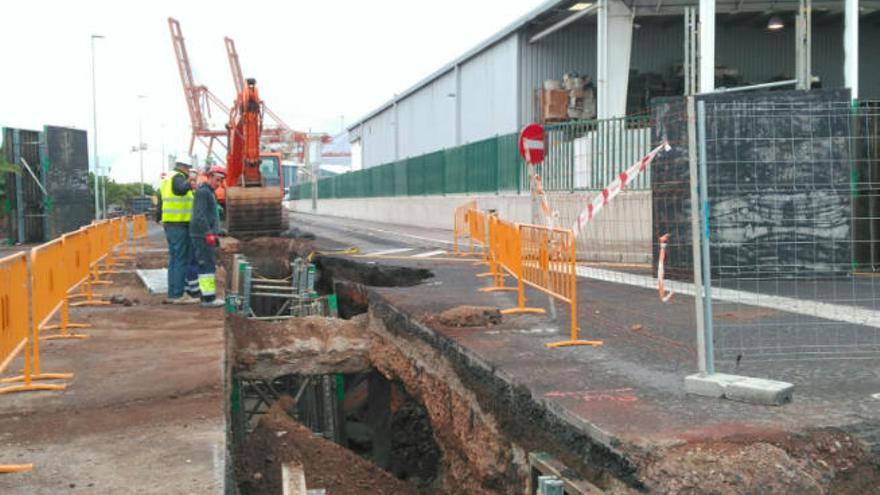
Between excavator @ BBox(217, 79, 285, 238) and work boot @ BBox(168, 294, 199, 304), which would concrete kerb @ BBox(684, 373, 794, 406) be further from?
excavator @ BBox(217, 79, 285, 238)

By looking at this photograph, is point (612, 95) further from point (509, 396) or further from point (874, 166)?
point (509, 396)

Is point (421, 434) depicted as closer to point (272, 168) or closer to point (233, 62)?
point (272, 168)

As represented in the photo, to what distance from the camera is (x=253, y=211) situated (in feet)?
70.3

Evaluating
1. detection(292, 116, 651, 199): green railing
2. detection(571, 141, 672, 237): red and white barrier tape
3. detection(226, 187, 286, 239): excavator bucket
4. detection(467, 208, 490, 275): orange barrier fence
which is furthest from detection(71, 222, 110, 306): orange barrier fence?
detection(292, 116, 651, 199): green railing

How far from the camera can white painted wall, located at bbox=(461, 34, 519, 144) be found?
2662 cm

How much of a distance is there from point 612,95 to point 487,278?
34.7ft

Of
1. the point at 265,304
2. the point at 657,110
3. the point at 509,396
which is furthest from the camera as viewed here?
the point at 265,304

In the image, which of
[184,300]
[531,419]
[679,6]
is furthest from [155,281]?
[679,6]

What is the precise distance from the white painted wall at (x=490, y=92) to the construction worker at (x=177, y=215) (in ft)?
57.5

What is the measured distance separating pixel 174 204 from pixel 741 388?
760cm

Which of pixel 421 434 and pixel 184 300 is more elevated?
pixel 184 300

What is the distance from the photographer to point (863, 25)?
86.3 feet

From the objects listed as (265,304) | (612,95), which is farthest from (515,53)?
(265,304)

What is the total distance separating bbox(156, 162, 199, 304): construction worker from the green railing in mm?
8413
